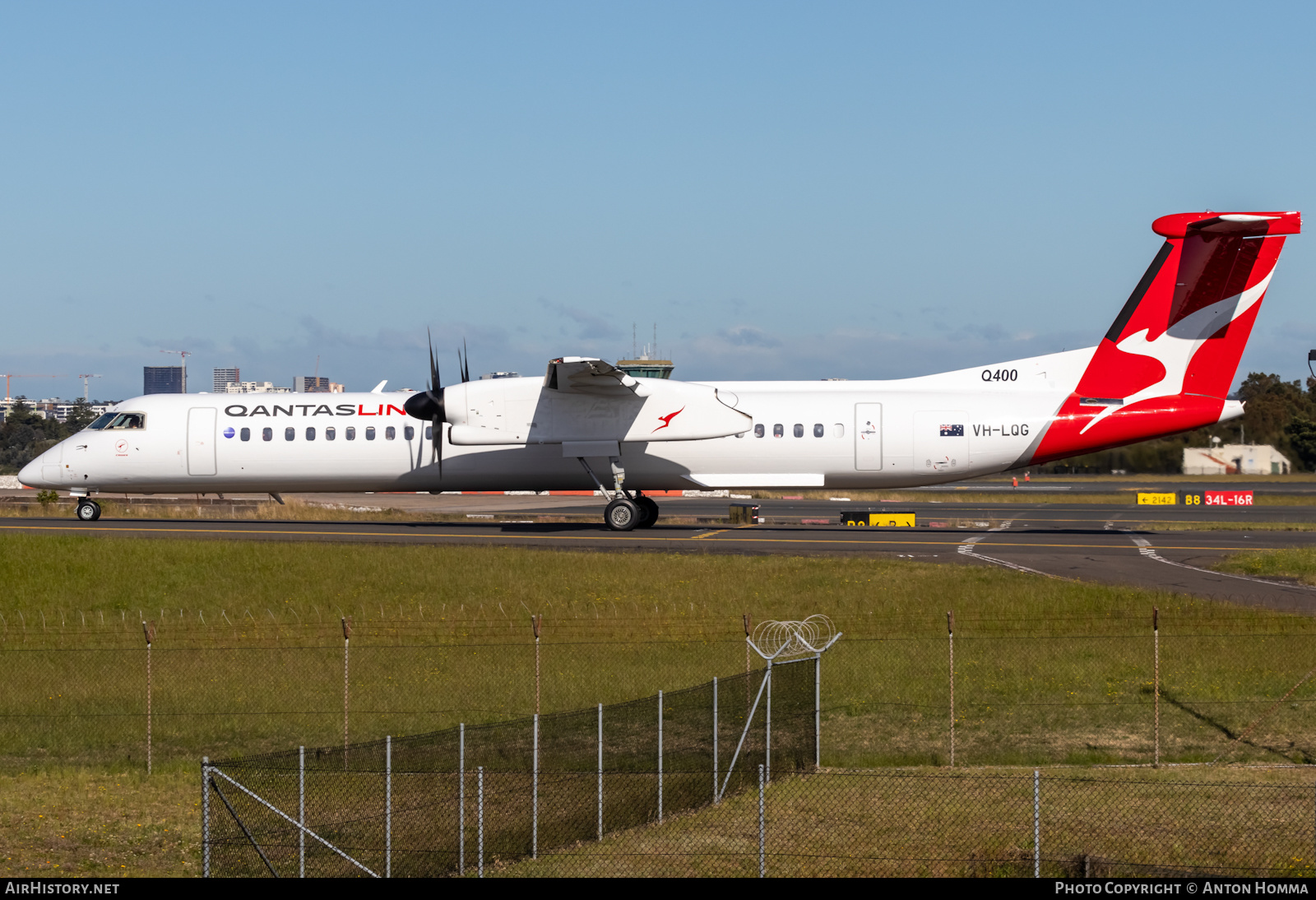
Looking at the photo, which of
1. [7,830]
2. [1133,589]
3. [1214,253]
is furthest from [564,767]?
[1214,253]

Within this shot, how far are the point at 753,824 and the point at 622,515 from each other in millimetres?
22405

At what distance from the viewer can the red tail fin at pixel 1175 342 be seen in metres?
31.0

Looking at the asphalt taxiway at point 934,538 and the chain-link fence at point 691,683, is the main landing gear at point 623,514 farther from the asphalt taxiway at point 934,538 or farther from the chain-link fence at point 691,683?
the chain-link fence at point 691,683

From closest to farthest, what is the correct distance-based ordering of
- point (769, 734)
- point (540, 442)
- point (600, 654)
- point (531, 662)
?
point (769, 734) < point (600, 654) < point (531, 662) < point (540, 442)

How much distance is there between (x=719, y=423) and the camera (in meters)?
32.9

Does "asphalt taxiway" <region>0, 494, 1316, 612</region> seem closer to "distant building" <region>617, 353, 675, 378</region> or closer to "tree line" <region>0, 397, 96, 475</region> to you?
"distant building" <region>617, 353, 675, 378</region>

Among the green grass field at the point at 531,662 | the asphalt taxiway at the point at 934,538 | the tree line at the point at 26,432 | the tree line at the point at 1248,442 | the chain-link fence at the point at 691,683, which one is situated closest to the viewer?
the green grass field at the point at 531,662

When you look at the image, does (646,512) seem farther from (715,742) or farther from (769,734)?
(715,742)

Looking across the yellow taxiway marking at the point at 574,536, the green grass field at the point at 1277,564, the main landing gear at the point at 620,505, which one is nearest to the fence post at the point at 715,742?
the yellow taxiway marking at the point at 574,536

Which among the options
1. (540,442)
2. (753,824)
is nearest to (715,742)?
(753,824)

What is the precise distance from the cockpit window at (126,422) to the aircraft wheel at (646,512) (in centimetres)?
1539

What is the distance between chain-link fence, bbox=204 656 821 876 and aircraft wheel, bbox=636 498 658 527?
17.4 meters

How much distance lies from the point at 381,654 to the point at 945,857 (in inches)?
491
